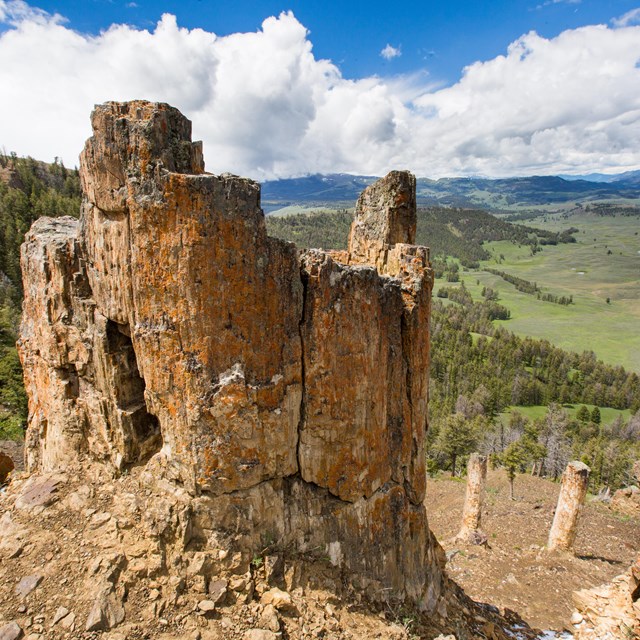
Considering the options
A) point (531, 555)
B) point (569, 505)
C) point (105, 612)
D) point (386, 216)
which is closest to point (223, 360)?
point (105, 612)

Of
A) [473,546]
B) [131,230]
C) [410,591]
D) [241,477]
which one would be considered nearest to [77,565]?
[241,477]

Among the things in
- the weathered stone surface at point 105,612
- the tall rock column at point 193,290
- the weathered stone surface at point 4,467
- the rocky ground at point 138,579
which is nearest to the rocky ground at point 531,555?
the rocky ground at point 138,579

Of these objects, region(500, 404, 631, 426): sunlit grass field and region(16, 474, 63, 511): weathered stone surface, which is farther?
region(500, 404, 631, 426): sunlit grass field

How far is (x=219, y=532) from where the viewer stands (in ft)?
25.1

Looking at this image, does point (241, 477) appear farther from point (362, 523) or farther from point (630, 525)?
point (630, 525)

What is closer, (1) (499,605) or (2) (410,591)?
(2) (410,591)

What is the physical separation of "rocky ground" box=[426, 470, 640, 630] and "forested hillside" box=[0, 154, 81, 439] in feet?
97.2

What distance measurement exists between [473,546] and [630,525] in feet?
41.2

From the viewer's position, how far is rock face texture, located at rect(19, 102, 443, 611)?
22.8ft

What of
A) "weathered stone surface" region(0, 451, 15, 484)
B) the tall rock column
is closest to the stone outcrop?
the tall rock column

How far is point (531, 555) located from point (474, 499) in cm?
368

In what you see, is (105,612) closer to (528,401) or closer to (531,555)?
(531,555)

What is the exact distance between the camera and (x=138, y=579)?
7.05m

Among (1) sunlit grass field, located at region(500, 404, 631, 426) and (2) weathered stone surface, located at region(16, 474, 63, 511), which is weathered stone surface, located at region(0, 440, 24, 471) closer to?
(2) weathered stone surface, located at region(16, 474, 63, 511)
